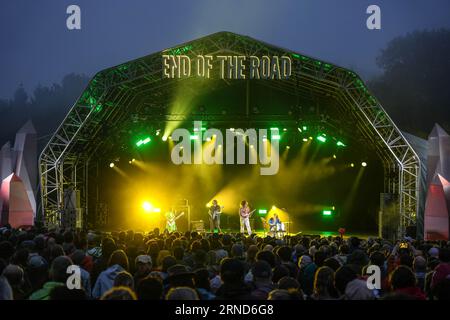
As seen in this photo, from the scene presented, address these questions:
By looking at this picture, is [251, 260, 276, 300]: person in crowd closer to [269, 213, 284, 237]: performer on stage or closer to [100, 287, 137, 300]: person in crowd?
[100, 287, 137, 300]: person in crowd

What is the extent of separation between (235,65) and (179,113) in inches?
175

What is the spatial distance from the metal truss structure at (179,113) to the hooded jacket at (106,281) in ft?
45.9

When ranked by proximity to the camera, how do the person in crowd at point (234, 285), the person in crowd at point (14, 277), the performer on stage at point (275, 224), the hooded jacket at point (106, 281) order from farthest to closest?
the performer on stage at point (275, 224) < the hooded jacket at point (106, 281) < the person in crowd at point (14, 277) < the person in crowd at point (234, 285)

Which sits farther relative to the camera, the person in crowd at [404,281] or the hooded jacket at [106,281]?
the hooded jacket at [106,281]

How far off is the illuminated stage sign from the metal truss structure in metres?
0.23

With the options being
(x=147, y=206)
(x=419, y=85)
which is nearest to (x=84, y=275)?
(x=147, y=206)

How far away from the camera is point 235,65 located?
816 inches

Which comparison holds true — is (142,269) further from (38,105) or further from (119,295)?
(38,105)

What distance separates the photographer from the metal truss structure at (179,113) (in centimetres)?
2036

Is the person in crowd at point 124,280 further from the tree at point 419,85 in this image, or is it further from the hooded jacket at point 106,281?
the tree at point 419,85

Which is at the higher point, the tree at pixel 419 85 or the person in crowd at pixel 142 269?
the tree at pixel 419 85

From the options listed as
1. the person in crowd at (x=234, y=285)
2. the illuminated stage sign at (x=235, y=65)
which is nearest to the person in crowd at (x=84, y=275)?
the person in crowd at (x=234, y=285)

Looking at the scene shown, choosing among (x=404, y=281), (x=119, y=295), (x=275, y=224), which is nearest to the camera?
(x=119, y=295)
